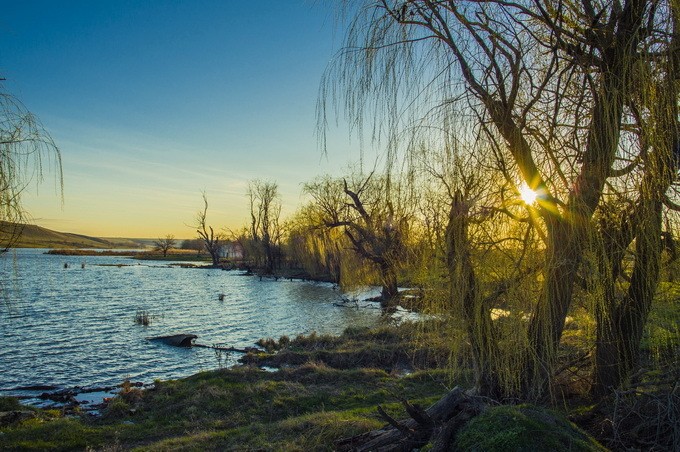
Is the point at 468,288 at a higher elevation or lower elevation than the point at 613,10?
lower

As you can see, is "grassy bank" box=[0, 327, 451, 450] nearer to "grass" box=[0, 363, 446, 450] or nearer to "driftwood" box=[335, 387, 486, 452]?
"grass" box=[0, 363, 446, 450]

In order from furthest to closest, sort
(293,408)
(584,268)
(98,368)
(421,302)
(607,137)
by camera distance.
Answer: (98,368) → (293,408) → (421,302) → (584,268) → (607,137)

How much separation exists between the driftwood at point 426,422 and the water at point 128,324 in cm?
376

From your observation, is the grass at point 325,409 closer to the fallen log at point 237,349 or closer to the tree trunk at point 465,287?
the tree trunk at point 465,287

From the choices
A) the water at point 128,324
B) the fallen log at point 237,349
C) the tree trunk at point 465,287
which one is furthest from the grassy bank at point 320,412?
the water at point 128,324

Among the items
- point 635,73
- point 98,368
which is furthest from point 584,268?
point 98,368

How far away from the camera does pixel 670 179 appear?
404 cm

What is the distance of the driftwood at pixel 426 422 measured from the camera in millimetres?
4162

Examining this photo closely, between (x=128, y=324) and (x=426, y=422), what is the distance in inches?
823

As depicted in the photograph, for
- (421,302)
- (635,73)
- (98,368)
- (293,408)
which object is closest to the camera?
(635,73)

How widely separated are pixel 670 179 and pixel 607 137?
710mm

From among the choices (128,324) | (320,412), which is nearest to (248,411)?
(320,412)

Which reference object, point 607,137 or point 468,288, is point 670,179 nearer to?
point 607,137

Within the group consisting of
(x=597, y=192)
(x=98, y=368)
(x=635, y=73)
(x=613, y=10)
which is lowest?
(x=98, y=368)
